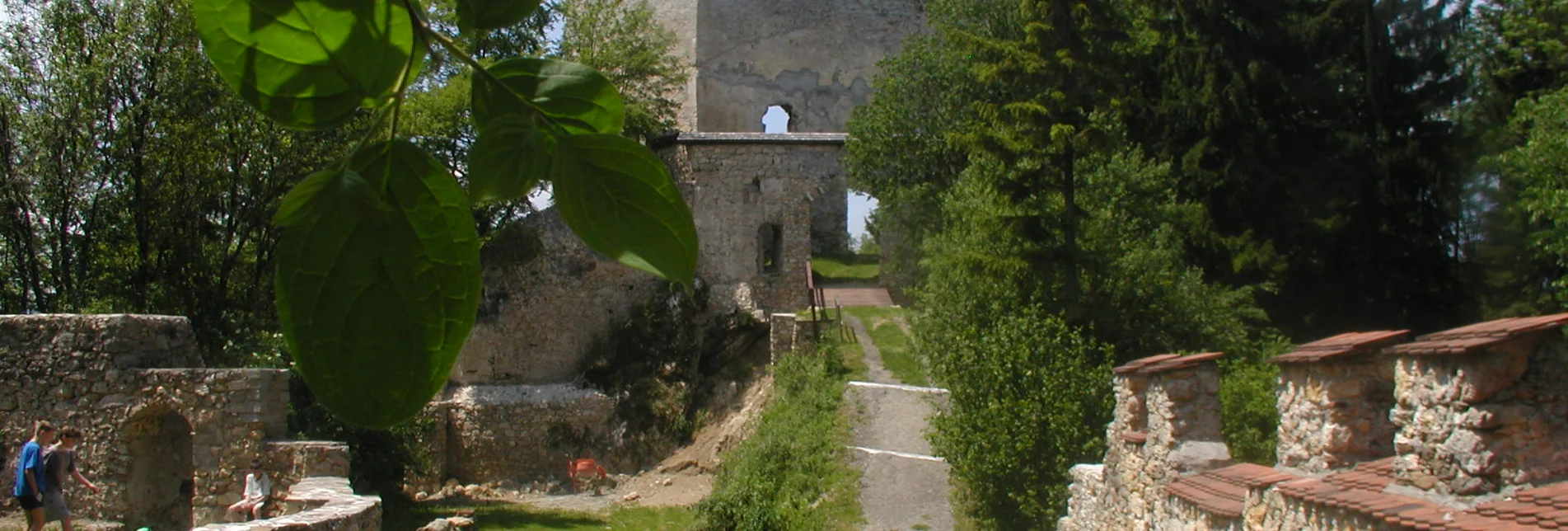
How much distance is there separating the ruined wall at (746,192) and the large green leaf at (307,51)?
19.7 meters

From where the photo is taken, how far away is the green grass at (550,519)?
13.5 meters

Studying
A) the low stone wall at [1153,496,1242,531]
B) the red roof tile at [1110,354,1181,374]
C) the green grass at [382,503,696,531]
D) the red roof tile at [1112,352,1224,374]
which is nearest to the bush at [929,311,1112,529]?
the red roof tile at [1110,354,1181,374]

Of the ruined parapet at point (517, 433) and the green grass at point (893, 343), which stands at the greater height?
the green grass at point (893, 343)

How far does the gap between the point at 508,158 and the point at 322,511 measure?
8.19 metres

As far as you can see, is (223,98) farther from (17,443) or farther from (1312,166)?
(1312,166)

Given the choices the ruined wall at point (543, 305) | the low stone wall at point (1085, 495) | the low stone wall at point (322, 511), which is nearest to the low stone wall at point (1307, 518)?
the low stone wall at point (1085, 495)

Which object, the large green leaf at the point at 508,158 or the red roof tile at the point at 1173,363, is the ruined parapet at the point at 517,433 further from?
the large green leaf at the point at 508,158

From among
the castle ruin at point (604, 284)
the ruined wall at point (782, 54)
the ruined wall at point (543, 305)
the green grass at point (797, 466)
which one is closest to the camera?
the green grass at point (797, 466)

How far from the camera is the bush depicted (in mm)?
11539

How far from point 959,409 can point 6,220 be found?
10063 mm

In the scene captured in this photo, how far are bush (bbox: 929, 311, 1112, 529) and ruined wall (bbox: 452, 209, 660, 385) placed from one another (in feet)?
29.3

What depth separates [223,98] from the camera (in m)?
9.95

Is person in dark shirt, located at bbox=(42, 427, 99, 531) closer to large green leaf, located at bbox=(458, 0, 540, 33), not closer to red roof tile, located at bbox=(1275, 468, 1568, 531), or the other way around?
red roof tile, located at bbox=(1275, 468, 1568, 531)

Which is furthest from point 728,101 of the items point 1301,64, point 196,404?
point 196,404
